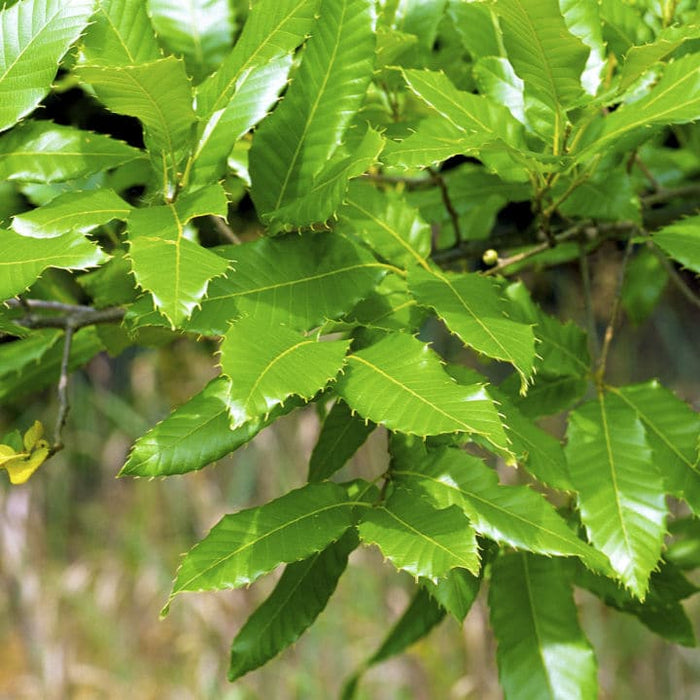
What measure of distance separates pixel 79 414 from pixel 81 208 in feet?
9.75

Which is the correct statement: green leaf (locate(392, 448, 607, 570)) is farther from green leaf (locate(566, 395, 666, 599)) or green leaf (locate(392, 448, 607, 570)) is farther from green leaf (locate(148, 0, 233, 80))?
green leaf (locate(148, 0, 233, 80))

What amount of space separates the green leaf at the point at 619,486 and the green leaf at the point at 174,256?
0.35m

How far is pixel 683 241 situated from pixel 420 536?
1.11 ft

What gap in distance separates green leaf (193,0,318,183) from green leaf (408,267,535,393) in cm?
17

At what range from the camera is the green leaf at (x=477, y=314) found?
0.62 m

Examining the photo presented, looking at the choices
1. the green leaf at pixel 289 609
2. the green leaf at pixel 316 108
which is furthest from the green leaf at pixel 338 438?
the green leaf at pixel 316 108

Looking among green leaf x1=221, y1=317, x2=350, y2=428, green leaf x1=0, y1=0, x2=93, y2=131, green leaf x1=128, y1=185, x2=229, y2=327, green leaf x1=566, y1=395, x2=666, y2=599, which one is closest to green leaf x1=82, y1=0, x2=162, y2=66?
green leaf x1=0, y1=0, x2=93, y2=131

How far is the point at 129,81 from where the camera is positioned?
0.62m

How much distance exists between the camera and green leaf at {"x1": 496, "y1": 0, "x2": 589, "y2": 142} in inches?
25.0

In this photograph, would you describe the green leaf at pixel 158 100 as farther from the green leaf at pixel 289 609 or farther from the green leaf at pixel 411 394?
the green leaf at pixel 289 609

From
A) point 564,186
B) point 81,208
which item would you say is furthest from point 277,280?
point 564,186

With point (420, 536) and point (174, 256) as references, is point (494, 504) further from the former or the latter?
point (174, 256)

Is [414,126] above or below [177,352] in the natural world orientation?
above

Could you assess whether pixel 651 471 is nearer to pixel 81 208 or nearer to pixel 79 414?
Result: pixel 81 208
